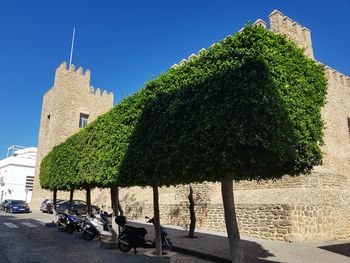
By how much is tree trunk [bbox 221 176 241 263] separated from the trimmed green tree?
18mm

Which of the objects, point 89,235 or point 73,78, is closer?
point 89,235

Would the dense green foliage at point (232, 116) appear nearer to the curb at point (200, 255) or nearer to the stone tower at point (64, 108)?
the curb at point (200, 255)

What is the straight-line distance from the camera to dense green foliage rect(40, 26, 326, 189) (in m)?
4.77

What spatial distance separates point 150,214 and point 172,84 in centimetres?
1405

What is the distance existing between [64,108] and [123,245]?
24.2m

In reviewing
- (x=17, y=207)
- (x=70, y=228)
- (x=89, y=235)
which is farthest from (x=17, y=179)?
(x=89, y=235)

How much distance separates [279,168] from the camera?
19.5ft

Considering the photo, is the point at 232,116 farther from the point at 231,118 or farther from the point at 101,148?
the point at 101,148

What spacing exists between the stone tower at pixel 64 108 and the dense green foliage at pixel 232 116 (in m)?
24.9

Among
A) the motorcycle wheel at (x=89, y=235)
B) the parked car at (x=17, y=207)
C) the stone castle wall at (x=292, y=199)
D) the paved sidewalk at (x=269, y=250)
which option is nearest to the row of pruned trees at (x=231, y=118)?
the stone castle wall at (x=292, y=199)

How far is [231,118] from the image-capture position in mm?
4891

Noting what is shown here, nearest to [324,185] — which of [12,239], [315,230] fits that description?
[315,230]

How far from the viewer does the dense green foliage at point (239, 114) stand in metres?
4.75

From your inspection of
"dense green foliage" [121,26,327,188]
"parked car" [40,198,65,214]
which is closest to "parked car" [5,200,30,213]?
"parked car" [40,198,65,214]
